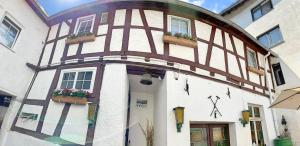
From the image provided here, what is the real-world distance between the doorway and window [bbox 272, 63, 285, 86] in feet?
14.1

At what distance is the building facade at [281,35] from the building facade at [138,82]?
1366 mm

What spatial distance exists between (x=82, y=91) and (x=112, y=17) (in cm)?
253

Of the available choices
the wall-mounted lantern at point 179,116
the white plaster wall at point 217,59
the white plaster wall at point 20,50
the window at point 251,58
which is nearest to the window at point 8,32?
the white plaster wall at point 20,50

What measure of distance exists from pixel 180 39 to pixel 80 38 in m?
3.03

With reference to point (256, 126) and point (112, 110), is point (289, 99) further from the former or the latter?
point (112, 110)

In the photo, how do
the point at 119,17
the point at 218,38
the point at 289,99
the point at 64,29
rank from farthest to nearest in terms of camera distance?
the point at 218,38
the point at 64,29
the point at 119,17
the point at 289,99

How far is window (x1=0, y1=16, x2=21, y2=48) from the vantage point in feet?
18.2

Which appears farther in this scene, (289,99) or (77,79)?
(77,79)

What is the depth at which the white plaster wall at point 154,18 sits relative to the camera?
600cm

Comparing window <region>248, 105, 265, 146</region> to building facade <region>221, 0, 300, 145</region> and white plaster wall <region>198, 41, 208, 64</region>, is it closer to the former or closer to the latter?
building facade <region>221, 0, 300, 145</region>

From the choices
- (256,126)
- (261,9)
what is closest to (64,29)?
(256,126)

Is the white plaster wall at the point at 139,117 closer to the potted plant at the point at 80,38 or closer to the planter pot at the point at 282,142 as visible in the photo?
the potted plant at the point at 80,38

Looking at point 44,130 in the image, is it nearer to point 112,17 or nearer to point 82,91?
point 82,91

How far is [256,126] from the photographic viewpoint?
269 inches
